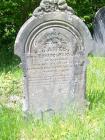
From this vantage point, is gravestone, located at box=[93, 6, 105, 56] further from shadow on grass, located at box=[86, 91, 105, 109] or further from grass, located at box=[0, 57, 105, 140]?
grass, located at box=[0, 57, 105, 140]

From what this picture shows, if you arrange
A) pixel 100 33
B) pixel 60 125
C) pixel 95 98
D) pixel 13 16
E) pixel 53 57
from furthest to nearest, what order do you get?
pixel 13 16 → pixel 100 33 → pixel 95 98 → pixel 53 57 → pixel 60 125

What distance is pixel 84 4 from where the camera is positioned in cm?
1424

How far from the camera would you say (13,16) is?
1263 centimetres

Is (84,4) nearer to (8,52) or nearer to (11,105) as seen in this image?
(8,52)

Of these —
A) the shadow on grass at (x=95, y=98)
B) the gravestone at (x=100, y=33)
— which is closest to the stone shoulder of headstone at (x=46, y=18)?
the shadow on grass at (x=95, y=98)

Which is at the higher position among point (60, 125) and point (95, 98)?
point (95, 98)

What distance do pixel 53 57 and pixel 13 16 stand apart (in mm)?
6676

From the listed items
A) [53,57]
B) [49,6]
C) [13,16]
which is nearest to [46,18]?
[49,6]

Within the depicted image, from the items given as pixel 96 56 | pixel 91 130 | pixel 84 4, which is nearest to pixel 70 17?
pixel 91 130

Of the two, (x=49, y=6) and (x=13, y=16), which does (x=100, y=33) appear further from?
(x=49, y=6)

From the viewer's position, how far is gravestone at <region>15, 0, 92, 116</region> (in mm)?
6074

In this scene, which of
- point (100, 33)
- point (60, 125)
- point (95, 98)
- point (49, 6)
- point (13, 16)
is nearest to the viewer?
point (60, 125)

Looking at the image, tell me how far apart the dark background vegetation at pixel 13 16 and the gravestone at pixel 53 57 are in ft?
16.0

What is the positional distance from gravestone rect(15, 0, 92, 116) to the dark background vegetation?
16.0 ft
